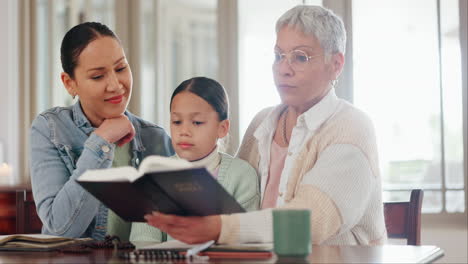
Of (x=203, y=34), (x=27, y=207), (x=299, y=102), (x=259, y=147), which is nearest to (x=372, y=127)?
(x=299, y=102)

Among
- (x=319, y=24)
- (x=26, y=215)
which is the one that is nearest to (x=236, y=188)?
(x=319, y=24)

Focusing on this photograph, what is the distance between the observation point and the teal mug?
130 cm

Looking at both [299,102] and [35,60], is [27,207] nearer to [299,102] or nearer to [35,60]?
[299,102]

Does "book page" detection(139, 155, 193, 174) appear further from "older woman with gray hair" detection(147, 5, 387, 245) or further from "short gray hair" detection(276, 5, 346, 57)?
"short gray hair" detection(276, 5, 346, 57)

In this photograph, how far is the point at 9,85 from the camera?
434 cm

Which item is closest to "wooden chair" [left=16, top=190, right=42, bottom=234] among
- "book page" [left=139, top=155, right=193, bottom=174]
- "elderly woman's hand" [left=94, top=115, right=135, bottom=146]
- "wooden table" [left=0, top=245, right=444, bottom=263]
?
"elderly woman's hand" [left=94, top=115, right=135, bottom=146]

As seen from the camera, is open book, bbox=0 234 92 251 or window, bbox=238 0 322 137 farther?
window, bbox=238 0 322 137

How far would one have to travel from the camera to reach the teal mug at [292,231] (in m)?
1.30

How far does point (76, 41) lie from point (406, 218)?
114 centimetres

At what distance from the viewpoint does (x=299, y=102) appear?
77.4 inches

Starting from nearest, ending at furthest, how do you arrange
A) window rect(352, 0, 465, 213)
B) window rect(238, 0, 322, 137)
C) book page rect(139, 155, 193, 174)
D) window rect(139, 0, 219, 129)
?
book page rect(139, 155, 193, 174) < window rect(352, 0, 465, 213) < window rect(238, 0, 322, 137) < window rect(139, 0, 219, 129)

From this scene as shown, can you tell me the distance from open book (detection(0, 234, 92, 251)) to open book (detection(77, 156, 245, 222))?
0.28 m

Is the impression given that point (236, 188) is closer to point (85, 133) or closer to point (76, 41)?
point (85, 133)

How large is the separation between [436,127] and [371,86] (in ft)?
1.41
